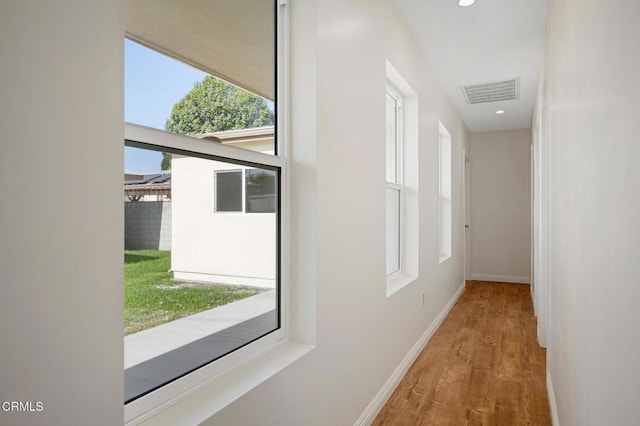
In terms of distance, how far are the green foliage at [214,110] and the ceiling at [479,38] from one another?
1.82 meters

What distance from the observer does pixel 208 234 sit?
1.34 meters

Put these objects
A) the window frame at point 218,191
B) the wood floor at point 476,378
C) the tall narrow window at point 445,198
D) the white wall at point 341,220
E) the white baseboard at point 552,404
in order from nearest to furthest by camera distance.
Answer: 1. the window frame at point 218,191
2. the white wall at point 341,220
3. the white baseboard at point 552,404
4. the wood floor at point 476,378
5. the tall narrow window at point 445,198

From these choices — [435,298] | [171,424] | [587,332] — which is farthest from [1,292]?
[435,298]

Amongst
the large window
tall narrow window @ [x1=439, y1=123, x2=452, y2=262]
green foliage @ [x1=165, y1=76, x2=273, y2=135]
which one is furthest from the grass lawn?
tall narrow window @ [x1=439, y1=123, x2=452, y2=262]

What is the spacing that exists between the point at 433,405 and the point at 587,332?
1.56 metres

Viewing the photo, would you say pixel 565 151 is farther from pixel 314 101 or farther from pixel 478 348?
pixel 478 348

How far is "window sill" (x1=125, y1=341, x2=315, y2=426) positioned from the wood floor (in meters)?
1.14

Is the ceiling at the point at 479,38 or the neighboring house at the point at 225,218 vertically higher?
the ceiling at the point at 479,38

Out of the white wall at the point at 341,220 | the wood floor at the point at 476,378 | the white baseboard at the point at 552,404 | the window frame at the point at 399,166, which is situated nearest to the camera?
the white wall at the point at 341,220

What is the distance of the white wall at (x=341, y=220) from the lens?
5.64 ft

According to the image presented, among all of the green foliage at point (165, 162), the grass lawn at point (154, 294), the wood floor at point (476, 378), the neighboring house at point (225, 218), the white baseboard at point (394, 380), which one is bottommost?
the wood floor at point (476, 378)

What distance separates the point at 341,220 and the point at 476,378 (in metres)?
1.85

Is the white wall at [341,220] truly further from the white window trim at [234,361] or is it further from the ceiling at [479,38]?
the ceiling at [479,38]

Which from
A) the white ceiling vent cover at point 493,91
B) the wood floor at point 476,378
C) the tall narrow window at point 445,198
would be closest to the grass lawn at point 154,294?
the wood floor at point 476,378
